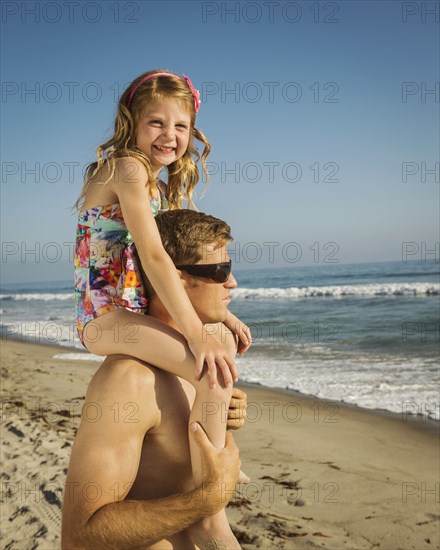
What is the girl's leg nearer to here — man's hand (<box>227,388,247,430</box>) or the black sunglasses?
man's hand (<box>227,388,247,430</box>)

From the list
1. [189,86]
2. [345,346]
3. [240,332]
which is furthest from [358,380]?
[189,86]

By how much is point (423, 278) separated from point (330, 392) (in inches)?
1132

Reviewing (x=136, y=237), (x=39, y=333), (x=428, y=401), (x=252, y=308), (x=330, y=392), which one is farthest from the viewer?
(x=252, y=308)

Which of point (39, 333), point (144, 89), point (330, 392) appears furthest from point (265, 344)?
point (144, 89)

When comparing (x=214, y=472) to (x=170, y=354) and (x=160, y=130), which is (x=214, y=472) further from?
(x=160, y=130)

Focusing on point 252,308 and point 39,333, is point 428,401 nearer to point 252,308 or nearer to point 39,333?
point 39,333

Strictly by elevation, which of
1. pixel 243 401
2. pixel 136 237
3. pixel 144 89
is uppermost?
pixel 144 89

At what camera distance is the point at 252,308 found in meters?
27.2

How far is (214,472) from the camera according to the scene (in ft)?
6.77

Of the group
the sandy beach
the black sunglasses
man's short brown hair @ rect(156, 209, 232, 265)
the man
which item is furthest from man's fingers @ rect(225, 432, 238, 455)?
the sandy beach

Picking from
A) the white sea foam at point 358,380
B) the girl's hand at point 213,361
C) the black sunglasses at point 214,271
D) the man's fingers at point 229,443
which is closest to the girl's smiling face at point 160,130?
the black sunglasses at point 214,271

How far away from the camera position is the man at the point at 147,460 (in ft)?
6.61

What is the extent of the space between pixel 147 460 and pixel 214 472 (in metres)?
0.31

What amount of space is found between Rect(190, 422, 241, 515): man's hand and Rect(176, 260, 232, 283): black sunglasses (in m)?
0.61
